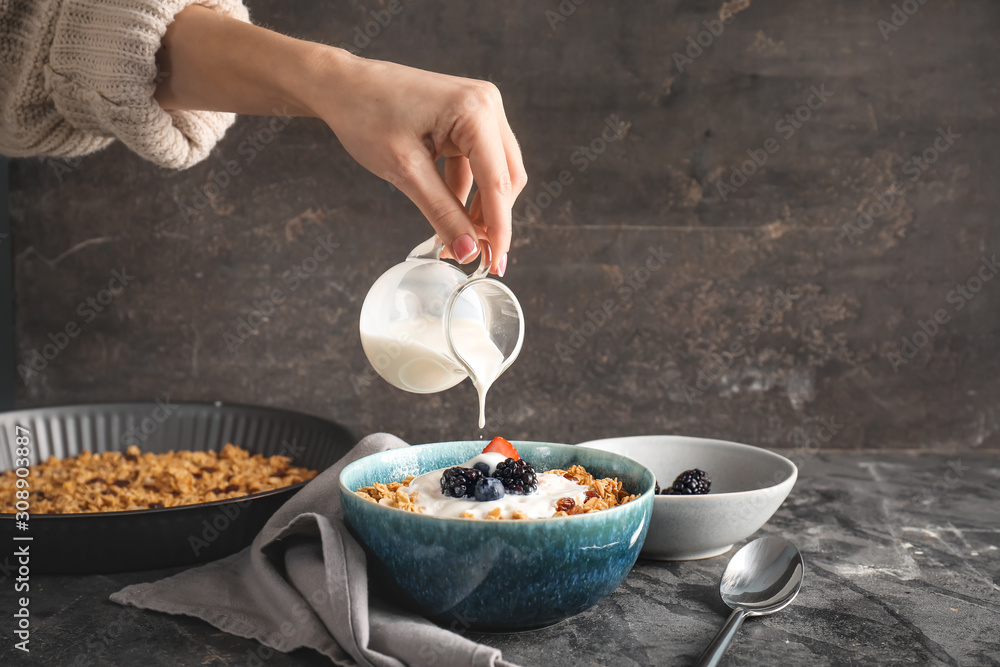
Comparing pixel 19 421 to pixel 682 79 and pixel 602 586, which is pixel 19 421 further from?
pixel 682 79

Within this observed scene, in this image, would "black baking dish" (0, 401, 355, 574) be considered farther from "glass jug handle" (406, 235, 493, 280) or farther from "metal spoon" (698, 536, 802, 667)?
"metal spoon" (698, 536, 802, 667)

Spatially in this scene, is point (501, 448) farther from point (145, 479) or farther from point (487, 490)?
point (145, 479)

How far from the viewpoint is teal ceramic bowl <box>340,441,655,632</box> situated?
2.31 ft

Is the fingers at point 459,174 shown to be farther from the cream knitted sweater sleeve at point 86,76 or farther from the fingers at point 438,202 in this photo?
the cream knitted sweater sleeve at point 86,76

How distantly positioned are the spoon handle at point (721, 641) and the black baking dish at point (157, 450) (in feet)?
1.66

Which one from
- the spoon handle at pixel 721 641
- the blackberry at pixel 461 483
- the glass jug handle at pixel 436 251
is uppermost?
the glass jug handle at pixel 436 251

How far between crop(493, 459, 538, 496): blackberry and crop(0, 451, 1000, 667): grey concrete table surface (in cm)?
14

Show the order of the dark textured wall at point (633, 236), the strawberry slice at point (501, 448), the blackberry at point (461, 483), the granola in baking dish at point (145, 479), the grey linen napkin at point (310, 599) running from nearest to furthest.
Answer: the grey linen napkin at point (310, 599), the blackberry at point (461, 483), the strawberry slice at point (501, 448), the granola in baking dish at point (145, 479), the dark textured wall at point (633, 236)

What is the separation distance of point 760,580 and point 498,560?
359mm

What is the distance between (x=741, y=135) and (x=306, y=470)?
1088 mm

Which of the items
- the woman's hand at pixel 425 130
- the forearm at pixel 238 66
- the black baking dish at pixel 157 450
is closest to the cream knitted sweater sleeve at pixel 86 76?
the forearm at pixel 238 66

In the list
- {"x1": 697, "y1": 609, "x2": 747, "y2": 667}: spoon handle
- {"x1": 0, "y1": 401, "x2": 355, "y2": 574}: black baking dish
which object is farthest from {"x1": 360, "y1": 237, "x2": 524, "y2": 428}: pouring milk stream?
{"x1": 697, "y1": 609, "x2": 747, "y2": 667}: spoon handle

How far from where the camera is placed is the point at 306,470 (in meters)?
1.26

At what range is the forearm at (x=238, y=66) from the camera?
0.84m
